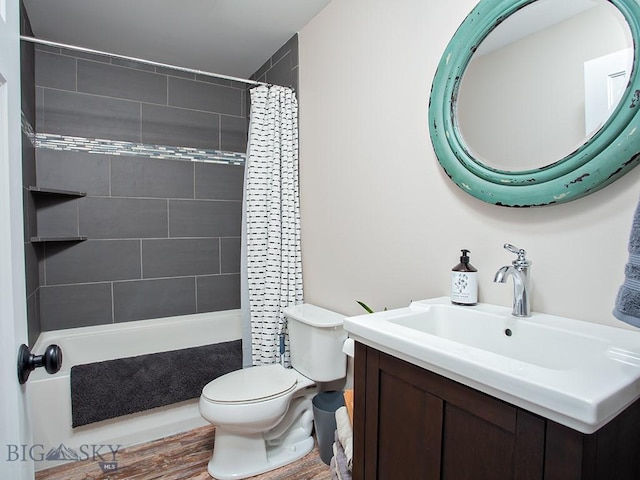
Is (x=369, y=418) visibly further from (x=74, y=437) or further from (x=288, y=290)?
(x=74, y=437)

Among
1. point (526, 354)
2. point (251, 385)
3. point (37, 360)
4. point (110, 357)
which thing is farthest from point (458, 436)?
point (110, 357)

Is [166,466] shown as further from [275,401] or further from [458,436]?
[458,436]

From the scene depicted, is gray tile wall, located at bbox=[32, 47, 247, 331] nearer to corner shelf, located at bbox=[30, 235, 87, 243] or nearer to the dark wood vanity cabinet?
corner shelf, located at bbox=[30, 235, 87, 243]

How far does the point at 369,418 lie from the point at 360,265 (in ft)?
3.17

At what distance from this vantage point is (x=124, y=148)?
2.75 meters

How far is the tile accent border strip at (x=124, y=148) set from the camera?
2.49 meters

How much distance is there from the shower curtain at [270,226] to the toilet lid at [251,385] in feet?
0.82

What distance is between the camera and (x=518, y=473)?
70 centimetres

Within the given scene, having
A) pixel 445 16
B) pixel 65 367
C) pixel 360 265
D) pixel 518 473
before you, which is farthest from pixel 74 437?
pixel 445 16

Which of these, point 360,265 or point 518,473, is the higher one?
point 360,265

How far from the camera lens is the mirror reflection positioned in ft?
3.35

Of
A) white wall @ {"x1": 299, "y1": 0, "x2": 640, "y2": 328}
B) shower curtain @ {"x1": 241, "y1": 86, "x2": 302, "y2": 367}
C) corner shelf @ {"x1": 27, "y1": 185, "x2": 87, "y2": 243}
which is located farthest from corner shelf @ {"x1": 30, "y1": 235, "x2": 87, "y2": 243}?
white wall @ {"x1": 299, "y1": 0, "x2": 640, "y2": 328}

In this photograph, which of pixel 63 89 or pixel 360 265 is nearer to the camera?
pixel 360 265

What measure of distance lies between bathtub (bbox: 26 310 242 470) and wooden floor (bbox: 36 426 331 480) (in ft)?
0.26
